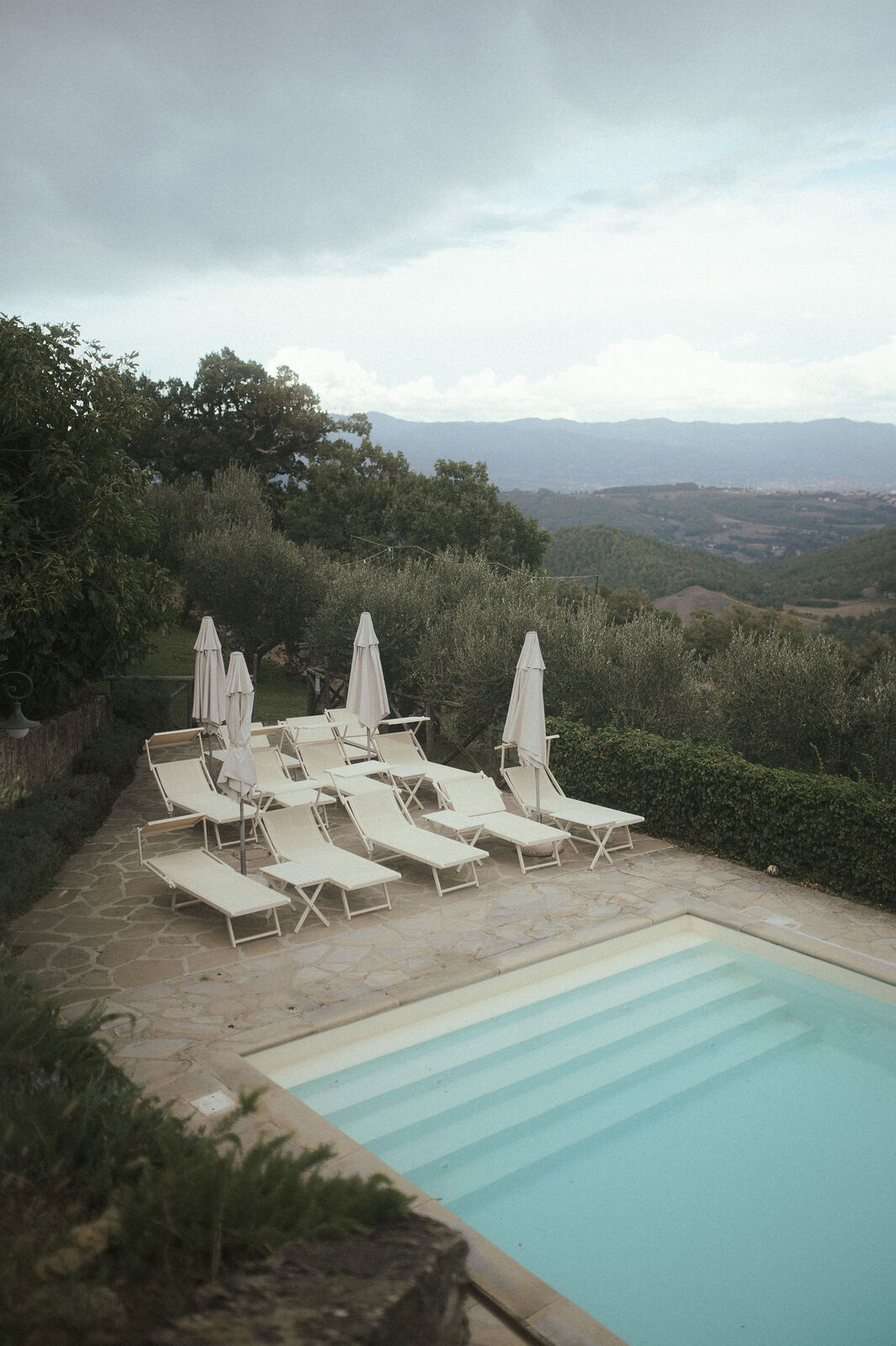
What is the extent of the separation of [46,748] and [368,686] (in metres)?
4.29

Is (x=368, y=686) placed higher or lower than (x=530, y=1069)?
higher

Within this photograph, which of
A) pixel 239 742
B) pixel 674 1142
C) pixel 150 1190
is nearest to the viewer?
pixel 150 1190

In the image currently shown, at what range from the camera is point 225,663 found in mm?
22531

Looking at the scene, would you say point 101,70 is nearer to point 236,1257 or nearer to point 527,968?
point 527,968

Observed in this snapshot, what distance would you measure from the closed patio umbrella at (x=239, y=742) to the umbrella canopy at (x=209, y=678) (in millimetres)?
2380

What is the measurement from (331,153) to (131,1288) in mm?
29397

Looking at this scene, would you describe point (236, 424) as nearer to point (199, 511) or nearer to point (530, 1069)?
point (199, 511)

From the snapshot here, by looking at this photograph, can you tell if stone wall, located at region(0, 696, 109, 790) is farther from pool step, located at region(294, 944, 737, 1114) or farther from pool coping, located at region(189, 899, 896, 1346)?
pool step, located at region(294, 944, 737, 1114)

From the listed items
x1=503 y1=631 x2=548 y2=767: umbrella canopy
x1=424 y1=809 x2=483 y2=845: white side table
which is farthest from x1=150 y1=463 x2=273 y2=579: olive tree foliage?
x1=424 y1=809 x2=483 y2=845: white side table

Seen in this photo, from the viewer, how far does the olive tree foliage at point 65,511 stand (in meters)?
10.3

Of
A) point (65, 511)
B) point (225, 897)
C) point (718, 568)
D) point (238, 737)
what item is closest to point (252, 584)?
point (65, 511)

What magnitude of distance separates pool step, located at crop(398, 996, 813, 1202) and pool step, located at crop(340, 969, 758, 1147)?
15cm

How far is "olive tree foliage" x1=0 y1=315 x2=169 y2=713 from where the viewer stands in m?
10.3

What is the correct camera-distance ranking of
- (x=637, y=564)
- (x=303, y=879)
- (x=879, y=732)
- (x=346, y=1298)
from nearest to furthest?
(x=346, y=1298), (x=303, y=879), (x=879, y=732), (x=637, y=564)
